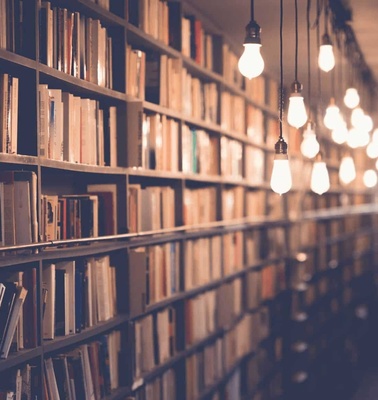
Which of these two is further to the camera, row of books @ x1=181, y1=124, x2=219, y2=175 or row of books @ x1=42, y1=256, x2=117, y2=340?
row of books @ x1=181, y1=124, x2=219, y2=175

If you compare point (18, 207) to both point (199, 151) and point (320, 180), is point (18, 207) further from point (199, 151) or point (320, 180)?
point (199, 151)

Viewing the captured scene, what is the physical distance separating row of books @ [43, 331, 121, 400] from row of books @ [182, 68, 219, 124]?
149 cm

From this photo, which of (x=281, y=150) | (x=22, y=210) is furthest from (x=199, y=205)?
(x=22, y=210)

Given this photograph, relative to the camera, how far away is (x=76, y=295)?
2.93 meters

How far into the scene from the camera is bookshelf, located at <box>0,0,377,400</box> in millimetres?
2557

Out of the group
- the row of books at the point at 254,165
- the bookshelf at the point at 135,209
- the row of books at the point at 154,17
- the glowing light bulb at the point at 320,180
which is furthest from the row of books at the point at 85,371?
the row of books at the point at 254,165

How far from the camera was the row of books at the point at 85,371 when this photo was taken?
8.86ft

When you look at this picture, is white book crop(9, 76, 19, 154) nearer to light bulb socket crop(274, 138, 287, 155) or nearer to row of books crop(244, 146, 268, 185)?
light bulb socket crop(274, 138, 287, 155)

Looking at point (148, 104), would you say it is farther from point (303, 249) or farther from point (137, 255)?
point (303, 249)

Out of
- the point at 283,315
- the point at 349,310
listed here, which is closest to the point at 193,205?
the point at 283,315

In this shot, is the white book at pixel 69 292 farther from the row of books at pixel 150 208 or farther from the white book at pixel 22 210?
the row of books at pixel 150 208

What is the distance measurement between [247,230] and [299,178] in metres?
1.64

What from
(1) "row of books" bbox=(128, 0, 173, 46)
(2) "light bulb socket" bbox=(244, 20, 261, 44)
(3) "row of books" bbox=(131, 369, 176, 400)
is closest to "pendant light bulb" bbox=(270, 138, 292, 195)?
(2) "light bulb socket" bbox=(244, 20, 261, 44)

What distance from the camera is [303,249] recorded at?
743 cm
